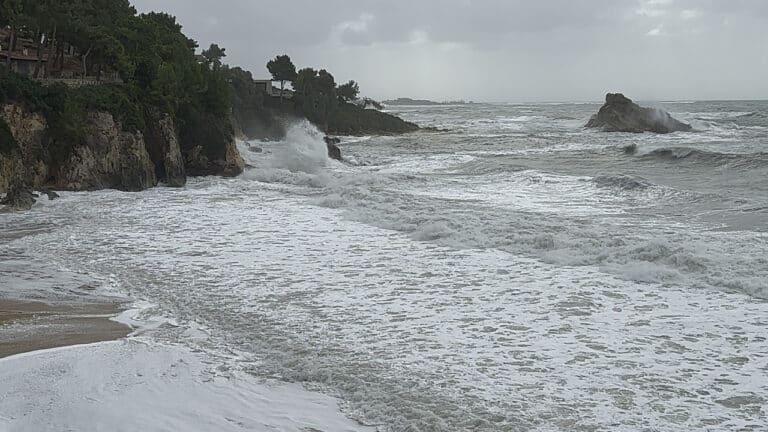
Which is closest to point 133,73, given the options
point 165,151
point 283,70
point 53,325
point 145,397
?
point 165,151

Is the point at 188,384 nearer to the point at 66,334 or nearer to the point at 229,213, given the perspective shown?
the point at 66,334

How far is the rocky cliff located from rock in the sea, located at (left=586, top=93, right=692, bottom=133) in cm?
5155

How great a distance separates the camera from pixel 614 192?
70.7 feet

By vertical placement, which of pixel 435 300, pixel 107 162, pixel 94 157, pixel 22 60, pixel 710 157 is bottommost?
pixel 435 300

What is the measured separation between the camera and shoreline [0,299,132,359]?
7.21 meters

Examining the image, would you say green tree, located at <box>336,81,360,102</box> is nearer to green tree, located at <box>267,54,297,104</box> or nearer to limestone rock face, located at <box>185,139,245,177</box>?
green tree, located at <box>267,54,297,104</box>

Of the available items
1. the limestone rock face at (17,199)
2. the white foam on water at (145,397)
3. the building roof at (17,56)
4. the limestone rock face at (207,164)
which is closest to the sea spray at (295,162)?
the limestone rock face at (207,164)

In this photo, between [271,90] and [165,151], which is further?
[271,90]

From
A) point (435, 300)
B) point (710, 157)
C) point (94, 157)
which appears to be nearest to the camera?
point (435, 300)

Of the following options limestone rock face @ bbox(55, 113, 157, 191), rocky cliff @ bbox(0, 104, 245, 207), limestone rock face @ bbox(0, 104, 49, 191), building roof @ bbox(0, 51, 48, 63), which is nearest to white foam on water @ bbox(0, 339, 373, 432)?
rocky cliff @ bbox(0, 104, 245, 207)

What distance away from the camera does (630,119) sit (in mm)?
69312

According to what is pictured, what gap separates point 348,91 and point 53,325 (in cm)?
8533

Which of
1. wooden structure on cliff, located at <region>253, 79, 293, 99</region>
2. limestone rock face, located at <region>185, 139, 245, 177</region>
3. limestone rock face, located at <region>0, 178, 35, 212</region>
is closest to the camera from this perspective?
limestone rock face, located at <region>0, 178, 35, 212</region>

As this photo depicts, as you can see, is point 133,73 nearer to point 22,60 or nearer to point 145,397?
point 22,60
